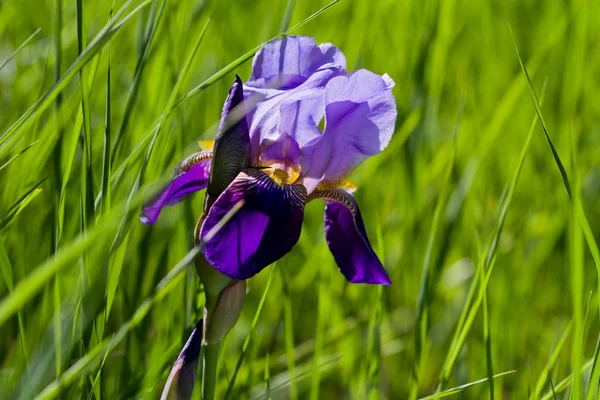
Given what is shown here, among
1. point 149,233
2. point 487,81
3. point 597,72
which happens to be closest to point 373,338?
point 149,233

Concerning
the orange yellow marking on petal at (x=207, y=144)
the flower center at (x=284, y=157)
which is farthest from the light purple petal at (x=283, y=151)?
the orange yellow marking on petal at (x=207, y=144)

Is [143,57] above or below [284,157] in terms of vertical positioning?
above

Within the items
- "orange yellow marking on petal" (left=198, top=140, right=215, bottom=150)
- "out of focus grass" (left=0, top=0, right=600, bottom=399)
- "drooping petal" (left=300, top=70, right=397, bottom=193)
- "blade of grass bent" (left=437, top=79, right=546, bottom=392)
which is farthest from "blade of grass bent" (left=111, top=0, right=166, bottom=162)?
"blade of grass bent" (left=437, top=79, right=546, bottom=392)

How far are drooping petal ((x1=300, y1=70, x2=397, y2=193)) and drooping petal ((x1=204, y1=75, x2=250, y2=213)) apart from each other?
124 millimetres

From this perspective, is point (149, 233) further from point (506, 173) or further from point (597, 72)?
point (597, 72)

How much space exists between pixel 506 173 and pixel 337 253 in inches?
36.9

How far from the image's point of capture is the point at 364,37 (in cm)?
152

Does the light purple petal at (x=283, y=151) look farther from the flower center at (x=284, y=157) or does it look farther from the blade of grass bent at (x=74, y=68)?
the blade of grass bent at (x=74, y=68)

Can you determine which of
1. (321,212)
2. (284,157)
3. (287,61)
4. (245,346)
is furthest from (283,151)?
(321,212)

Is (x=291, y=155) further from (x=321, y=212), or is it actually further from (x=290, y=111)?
(x=321, y=212)

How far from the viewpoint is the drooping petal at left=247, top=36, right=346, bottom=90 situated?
0.88 meters

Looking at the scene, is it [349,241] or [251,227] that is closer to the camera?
[251,227]

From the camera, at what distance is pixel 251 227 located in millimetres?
717

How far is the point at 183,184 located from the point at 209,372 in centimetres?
26
